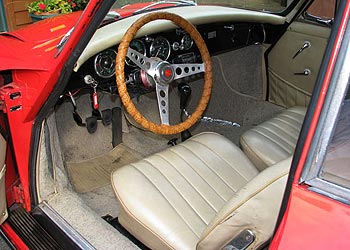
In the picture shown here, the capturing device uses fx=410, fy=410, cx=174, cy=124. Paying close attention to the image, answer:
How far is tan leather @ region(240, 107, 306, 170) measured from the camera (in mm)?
1912

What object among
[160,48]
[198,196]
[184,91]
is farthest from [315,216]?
[184,91]

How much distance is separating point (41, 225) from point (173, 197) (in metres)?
0.57

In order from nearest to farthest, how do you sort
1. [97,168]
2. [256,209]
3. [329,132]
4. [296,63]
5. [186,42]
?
1. [329,132]
2. [256,209]
3. [186,42]
4. [97,168]
5. [296,63]

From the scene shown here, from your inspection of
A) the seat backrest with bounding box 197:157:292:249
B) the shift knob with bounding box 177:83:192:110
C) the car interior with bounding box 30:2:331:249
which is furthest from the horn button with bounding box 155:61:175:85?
the seat backrest with bounding box 197:157:292:249

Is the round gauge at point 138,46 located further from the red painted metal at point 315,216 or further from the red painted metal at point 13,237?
the red painted metal at point 315,216

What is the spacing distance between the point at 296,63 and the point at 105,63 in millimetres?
1220

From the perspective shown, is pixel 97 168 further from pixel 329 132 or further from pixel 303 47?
pixel 329 132

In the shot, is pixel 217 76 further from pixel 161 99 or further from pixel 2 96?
pixel 2 96

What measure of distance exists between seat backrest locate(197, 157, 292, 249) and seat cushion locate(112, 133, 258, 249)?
0.31 meters

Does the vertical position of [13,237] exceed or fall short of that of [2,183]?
it falls short

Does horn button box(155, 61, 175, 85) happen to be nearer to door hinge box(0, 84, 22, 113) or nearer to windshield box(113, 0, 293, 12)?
door hinge box(0, 84, 22, 113)

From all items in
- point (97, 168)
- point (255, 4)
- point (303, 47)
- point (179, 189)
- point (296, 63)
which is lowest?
point (97, 168)

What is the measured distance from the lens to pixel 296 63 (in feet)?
8.11

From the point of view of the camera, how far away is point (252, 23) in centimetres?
252
